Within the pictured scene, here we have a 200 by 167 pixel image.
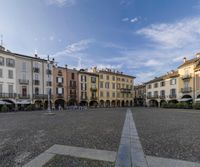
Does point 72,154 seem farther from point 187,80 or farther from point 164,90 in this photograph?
point 164,90

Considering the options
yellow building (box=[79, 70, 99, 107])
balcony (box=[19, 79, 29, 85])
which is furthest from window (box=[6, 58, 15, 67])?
yellow building (box=[79, 70, 99, 107])

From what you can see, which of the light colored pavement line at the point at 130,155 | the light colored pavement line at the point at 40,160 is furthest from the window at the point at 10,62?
the light colored pavement line at the point at 130,155

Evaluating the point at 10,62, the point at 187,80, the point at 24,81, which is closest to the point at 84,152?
the point at 10,62

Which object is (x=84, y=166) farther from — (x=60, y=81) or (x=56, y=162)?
(x=60, y=81)

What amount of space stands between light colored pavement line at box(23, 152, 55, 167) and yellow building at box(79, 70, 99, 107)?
3896 cm

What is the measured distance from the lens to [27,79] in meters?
33.4

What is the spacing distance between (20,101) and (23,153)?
30511mm

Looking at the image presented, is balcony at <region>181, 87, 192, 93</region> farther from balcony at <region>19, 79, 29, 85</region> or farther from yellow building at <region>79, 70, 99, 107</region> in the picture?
balcony at <region>19, 79, 29, 85</region>

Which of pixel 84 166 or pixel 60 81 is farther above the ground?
pixel 60 81

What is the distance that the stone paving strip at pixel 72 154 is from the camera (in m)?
4.19

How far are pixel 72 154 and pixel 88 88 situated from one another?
134ft

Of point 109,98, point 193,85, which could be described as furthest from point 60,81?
point 193,85

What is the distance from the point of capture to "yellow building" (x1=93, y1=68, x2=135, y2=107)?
49.3m

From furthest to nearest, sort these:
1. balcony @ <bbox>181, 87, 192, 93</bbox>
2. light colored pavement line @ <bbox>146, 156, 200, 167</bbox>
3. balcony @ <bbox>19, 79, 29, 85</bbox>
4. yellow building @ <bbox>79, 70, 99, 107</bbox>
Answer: yellow building @ <bbox>79, 70, 99, 107</bbox>, balcony @ <bbox>181, 87, 192, 93</bbox>, balcony @ <bbox>19, 79, 29, 85</bbox>, light colored pavement line @ <bbox>146, 156, 200, 167</bbox>
